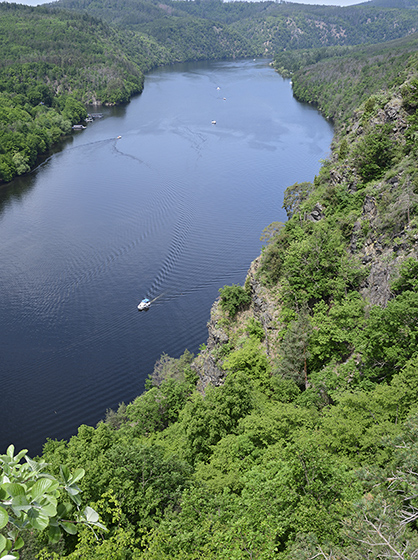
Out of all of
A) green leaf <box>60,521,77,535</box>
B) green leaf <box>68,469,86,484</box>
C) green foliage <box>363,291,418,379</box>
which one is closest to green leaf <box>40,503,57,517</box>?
green leaf <box>60,521,77,535</box>

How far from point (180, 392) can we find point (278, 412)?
14979mm

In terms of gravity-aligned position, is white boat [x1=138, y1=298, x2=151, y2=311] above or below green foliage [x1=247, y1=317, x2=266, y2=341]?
below

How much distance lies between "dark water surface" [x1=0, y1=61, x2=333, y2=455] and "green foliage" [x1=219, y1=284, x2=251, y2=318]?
32.4ft

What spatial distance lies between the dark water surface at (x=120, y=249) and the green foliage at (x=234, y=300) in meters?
9.89

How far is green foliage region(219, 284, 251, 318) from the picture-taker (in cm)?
4078

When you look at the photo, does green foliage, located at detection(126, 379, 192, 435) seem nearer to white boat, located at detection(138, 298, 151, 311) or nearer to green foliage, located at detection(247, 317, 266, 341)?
green foliage, located at detection(247, 317, 266, 341)

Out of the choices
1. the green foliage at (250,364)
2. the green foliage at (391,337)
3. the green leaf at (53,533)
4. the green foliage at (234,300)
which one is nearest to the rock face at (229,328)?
the green foliage at (234,300)

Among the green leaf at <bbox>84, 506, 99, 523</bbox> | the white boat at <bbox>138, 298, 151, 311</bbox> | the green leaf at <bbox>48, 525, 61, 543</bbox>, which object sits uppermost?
the green leaf at <bbox>48, 525, 61, 543</bbox>

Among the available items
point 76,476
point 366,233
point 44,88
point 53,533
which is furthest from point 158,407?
point 44,88

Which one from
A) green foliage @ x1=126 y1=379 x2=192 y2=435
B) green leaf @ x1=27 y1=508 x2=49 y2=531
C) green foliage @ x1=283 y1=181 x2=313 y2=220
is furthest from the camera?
green foliage @ x1=283 y1=181 x2=313 y2=220

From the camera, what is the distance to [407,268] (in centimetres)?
2656

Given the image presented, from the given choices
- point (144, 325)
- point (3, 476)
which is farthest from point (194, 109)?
point (3, 476)

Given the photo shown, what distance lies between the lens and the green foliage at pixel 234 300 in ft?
134

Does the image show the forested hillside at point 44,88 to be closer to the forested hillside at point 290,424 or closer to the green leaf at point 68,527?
the forested hillside at point 290,424
